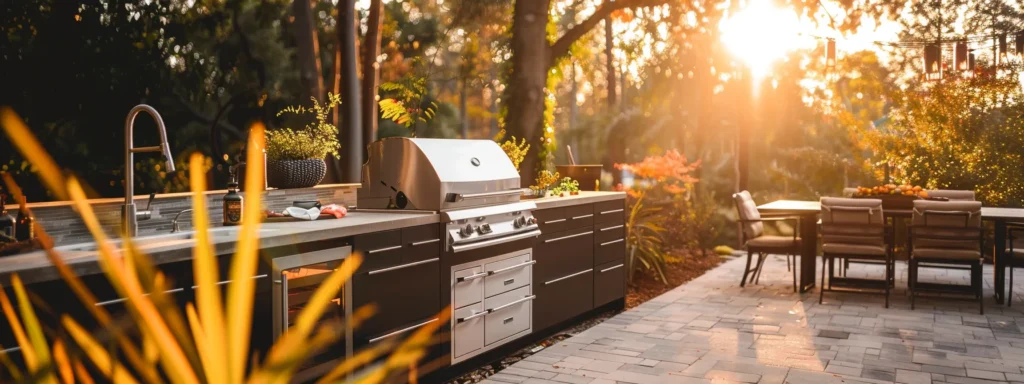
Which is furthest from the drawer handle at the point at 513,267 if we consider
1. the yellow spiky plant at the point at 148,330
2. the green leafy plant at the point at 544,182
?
the yellow spiky plant at the point at 148,330

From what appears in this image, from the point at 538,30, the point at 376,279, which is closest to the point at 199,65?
the point at 538,30

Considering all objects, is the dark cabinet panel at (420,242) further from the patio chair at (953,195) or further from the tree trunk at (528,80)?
the patio chair at (953,195)

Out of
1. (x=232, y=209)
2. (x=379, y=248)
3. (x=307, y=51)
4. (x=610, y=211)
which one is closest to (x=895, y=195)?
(x=610, y=211)

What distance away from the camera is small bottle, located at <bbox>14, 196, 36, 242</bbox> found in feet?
9.00

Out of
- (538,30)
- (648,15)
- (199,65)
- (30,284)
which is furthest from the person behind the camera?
(199,65)

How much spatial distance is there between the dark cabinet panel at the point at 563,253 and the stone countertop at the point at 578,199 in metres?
0.19

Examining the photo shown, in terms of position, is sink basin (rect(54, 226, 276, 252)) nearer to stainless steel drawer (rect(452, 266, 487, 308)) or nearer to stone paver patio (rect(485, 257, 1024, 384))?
stainless steel drawer (rect(452, 266, 487, 308))

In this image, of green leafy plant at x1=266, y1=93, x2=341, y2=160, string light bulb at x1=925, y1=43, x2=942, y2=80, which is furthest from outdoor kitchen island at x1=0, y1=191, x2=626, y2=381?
string light bulb at x1=925, y1=43, x2=942, y2=80

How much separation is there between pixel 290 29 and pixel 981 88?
1005 centimetres

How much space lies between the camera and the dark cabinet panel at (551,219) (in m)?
5.06

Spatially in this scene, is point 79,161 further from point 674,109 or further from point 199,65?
point 674,109

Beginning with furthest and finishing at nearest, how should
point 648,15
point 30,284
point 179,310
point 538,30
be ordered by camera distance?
point 648,15 → point 538,30 → point 179,310 → point 30,284

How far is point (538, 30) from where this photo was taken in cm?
726

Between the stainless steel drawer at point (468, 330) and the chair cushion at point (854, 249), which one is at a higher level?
the chair cushion at point (854, 249)
